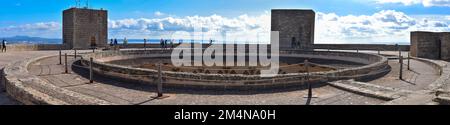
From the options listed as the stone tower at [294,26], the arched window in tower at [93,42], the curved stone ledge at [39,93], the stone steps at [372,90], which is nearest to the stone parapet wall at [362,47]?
the stone tower at [294,26]

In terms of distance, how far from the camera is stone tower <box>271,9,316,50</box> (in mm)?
29422

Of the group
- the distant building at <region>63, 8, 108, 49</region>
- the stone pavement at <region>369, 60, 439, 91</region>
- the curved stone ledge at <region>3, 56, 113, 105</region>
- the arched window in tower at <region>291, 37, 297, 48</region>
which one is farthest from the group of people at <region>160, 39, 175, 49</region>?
the stone pavement at <region>369, 60, 439, 91</region>

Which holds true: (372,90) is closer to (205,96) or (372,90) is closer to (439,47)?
(205,96)

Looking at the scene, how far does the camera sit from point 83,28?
99.5ft

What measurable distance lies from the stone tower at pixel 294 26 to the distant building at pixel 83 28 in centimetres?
1508

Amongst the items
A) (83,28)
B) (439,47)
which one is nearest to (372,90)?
(439,47)

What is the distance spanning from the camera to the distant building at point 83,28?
97.9ft

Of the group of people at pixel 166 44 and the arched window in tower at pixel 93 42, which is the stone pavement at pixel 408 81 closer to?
the group of people at pixel 166 44

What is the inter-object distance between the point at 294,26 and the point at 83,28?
57.7ft

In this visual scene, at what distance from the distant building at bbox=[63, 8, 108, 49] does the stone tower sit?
1508 centimetres

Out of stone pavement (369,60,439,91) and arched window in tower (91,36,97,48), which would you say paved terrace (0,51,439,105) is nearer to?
stone pavement (369,60,439,91)
